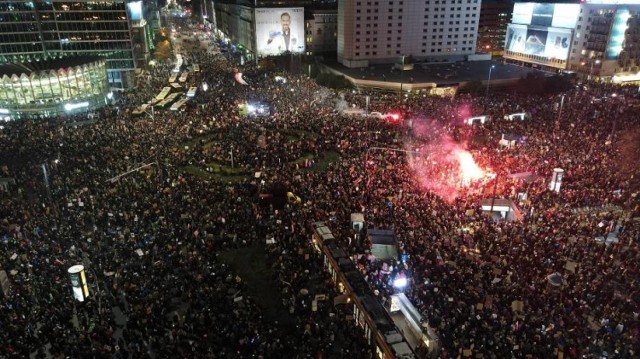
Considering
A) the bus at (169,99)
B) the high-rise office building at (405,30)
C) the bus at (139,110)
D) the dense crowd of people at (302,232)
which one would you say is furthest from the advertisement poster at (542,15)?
the bus at (139,110)

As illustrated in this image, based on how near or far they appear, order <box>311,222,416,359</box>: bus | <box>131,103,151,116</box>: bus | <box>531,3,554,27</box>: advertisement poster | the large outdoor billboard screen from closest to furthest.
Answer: <box>311,222,416,359</box>: bus → <box>131,103,151,116</box>: bus → the large outdoor billboard screen → <box>531,3,554,27</box>: advertisement poster

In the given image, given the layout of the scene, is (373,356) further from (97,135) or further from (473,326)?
(97,135)

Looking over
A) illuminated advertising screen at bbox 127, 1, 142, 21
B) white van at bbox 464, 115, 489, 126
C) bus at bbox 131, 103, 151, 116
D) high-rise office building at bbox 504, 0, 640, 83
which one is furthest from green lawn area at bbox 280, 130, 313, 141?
high-rise office building at bbox 504, 0, 640, 83

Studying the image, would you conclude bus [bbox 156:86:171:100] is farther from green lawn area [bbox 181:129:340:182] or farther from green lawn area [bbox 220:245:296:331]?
green lawn area [bbox 220:245:296:331]

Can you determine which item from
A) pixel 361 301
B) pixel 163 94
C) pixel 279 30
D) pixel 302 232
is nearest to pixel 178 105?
pixel 163 94

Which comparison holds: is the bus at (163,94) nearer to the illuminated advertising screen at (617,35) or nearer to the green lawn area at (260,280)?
the green lawn area at (260,280)

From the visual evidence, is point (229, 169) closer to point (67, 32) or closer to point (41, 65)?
point (41, 65)
